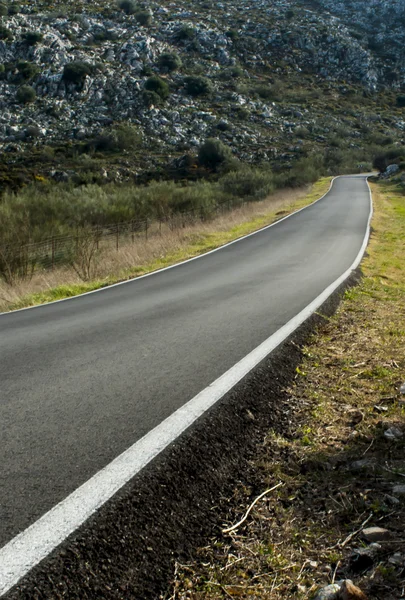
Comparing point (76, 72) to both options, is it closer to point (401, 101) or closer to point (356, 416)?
point (401, 101)

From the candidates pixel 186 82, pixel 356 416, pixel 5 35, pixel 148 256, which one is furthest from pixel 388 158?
pixel 356 416

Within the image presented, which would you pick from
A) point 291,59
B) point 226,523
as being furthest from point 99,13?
point 226,523

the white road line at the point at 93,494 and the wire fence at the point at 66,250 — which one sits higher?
the white road line at the point at 93,494

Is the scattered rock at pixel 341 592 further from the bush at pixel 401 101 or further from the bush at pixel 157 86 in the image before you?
the bush at pixel 401 101

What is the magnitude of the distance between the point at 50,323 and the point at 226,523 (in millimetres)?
5465

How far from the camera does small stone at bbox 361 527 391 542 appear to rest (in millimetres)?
2572

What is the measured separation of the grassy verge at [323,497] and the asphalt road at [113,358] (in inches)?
34.6

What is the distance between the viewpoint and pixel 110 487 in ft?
9.50

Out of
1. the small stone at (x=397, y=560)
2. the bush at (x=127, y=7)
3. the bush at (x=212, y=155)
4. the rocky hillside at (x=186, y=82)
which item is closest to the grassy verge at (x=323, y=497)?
the small stone at (x=397, y=560)

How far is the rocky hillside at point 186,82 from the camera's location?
53.4 meters

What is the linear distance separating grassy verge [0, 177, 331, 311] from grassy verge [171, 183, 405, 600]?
721 centimetres

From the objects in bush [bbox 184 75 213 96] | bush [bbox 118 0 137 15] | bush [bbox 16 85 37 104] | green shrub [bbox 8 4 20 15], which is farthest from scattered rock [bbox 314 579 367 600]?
bush [bbox 118 0 137 15]

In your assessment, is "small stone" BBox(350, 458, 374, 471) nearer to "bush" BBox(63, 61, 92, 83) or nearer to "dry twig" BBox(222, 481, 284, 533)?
"dry twig" BBox(222, 481, 284, 533)

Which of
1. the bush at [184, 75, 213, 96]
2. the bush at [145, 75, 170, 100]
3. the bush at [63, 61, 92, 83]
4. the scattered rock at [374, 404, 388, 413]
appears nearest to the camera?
the scattered rock at [374, 404, 388, 413]
